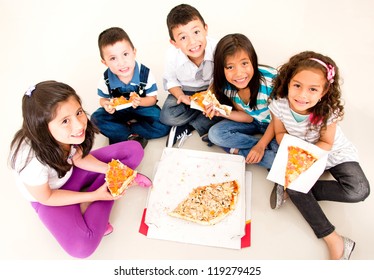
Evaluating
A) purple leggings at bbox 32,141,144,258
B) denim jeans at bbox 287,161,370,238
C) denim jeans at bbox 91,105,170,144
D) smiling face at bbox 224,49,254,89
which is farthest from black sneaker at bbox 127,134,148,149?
denim jeans at bbox 287,161,370,238

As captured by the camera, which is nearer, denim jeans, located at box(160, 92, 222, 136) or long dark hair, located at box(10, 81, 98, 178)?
long dark hair, located at box(10, 81, 98, 178)

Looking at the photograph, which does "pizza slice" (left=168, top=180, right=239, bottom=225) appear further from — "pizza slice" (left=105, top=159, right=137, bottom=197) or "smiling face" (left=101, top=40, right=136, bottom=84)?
"smiling face" (left=101, top=40, right=136, bottom=84)

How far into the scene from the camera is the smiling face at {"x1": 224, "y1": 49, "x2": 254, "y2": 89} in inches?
62.9

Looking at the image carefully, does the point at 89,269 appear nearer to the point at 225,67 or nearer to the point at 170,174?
the point at 170,174

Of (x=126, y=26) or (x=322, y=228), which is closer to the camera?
(x=322, y=228)

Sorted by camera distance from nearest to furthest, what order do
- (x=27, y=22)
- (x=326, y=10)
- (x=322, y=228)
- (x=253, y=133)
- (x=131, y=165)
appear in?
(x=322, y=228)
(x=131, y=165)
(x=253, y=133)
(x=326, y=10)
(x=27, y=22)

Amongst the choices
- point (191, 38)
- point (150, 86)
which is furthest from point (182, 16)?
point (150, 86)

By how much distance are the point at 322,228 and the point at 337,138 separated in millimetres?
462

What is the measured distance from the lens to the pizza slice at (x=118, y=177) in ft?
5.41

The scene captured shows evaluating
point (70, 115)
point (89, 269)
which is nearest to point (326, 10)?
point (70, 115)

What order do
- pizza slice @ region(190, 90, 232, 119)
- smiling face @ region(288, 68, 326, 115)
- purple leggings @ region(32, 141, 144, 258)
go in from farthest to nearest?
pizza slice @ region(190, 90, 232, 119) → purple leggings @ region(32, 141, 144, 258) → smiling face @ region(288, 68, 326, 115)

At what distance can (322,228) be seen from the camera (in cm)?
161

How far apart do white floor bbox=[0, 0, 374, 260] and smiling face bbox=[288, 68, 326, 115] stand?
0.58 metres

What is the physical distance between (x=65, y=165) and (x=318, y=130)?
125cm
